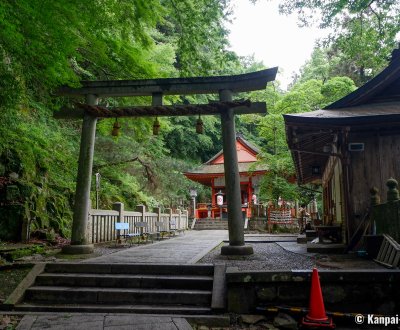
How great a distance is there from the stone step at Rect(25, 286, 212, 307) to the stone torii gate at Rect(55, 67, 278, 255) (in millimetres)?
2665

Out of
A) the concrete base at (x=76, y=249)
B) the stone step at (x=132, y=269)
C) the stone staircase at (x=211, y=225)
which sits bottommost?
the stone staircase at (x=211, y=225)

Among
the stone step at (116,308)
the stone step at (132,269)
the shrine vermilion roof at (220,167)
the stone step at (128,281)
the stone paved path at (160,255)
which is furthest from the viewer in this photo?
the shrine vermilion roof at (220,167)

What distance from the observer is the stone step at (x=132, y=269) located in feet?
19.7

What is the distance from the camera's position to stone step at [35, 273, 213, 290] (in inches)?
221

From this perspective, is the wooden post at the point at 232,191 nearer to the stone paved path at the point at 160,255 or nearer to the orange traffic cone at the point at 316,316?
the stone paved path at the point at 160,255

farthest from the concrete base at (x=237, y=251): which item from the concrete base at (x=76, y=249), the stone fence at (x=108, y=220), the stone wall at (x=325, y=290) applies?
the stone fence at (x=108, y=220)

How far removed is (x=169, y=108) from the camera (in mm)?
8656

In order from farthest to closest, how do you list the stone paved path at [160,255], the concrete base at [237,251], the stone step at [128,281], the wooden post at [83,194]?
the wooden post at [83,194]
the concrete base at [237,251]
the stone paved path at [160,255]
the stone step at [128,281]

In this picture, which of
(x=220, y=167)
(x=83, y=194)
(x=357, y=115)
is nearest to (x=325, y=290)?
(x=357, y=115)

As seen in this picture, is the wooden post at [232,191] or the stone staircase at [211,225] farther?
the stone staircase at [211,225]

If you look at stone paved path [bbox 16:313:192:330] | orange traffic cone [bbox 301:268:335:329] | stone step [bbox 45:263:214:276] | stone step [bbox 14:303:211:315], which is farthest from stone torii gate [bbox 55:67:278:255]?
orange traffic cone [bbox 301:268:335:329]

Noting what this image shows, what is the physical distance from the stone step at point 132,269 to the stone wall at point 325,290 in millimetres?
1073

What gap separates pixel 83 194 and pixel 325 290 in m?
6.11

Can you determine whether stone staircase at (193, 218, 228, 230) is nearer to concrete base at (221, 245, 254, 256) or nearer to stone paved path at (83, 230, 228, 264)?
stone paved path at (83, 230, 228, 264)
